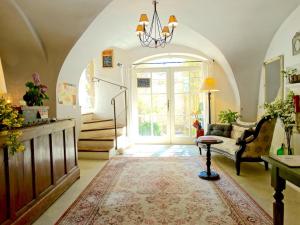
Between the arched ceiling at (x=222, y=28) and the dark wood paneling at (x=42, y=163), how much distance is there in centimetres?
173

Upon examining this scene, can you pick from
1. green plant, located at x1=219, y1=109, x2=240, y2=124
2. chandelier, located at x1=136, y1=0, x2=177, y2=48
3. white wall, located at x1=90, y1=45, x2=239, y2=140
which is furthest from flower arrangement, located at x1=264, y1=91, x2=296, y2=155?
white wall, located at x1=90, y1=45, x2=239, y2=140

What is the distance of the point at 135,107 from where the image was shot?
19.8 ft

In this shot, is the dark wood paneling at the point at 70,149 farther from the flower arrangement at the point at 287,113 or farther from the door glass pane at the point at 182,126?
the door glass pane at the point at 182,126

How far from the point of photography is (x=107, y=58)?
5.84 metres

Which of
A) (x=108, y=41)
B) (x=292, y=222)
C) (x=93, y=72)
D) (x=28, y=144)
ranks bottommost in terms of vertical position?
(x=292, y=222)

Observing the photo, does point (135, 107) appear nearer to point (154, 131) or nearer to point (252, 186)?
point (154, 131)

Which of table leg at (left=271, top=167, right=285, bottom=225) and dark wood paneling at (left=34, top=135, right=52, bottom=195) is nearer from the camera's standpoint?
table leg at (left=271, top=167, right=285, bottom=225)

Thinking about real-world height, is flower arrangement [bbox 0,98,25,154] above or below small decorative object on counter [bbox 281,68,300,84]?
below

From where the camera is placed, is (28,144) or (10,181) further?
(28,144)

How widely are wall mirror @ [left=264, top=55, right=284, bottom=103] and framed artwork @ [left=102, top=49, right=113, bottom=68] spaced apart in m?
3.72

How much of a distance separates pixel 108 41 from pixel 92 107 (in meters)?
2.23

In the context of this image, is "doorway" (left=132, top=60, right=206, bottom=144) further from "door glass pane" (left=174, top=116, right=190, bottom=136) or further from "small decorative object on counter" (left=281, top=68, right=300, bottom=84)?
"small decorative object on counter" (left=281, top=68, right=300, bottom=84)

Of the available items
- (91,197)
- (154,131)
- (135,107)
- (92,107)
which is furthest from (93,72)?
(91,197)

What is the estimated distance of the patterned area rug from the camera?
7.06ft
